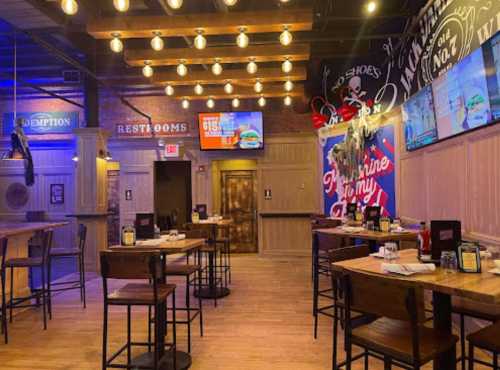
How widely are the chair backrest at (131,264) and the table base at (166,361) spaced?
786mm

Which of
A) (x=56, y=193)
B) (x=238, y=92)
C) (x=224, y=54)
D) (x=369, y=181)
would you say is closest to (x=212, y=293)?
(x=369, y=181)

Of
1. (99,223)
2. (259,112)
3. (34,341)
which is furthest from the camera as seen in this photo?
(259,112)

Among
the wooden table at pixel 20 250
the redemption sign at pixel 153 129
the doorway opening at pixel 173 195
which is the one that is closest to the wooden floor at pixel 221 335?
the wooden table at pixel 20 250

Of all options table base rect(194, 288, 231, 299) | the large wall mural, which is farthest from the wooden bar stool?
table base rect(194, 288, 231, 299)

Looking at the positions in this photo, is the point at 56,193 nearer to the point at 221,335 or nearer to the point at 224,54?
the point at 224,54

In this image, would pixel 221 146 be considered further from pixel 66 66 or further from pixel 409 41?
pixel 409 41

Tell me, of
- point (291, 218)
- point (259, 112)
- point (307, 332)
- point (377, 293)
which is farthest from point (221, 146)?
point (377, 293)

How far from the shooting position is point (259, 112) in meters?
7.52

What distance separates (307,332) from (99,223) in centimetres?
454

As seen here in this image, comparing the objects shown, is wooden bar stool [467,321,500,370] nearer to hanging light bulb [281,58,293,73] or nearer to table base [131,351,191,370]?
table base [131,351,191,370]

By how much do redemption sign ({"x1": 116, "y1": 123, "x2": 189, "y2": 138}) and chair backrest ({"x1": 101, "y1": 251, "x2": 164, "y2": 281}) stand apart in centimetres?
575

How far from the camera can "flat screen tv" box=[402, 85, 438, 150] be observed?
12.9 feet

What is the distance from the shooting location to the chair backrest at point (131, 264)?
250 cm

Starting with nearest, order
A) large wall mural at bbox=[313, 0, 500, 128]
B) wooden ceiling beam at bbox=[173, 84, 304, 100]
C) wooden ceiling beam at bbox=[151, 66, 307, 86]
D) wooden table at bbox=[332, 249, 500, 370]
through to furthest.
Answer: wooden table at bbox=[332, 249, 500, 370], large wall mural at bbox=[313, 0, 500, 128], wooden ceiling beam at bbox=[151, 66, 307, 86], wooden ceiling beam at bbox=[173, 84, 304, 100]
